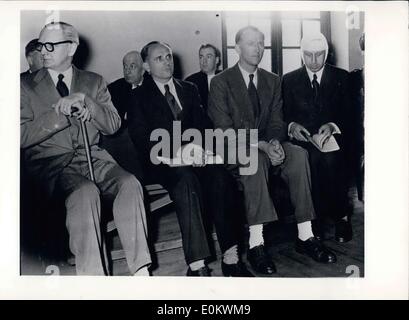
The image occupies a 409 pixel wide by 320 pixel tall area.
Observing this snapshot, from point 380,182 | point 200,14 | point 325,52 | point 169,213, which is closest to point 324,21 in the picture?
point 325,52

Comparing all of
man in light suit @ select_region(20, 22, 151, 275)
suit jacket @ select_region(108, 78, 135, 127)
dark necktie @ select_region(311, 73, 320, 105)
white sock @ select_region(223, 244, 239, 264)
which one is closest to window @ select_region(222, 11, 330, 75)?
dark necktie @ select_region(311, 73, 320, 105)

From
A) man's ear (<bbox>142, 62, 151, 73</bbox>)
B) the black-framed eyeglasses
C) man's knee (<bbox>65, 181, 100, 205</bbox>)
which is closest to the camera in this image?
man's knee (<bbox>65, 181, 100, 205</bbox>)

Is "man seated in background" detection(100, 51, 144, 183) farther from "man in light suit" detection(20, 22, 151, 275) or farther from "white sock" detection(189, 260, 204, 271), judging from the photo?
"white sock" detection(189, 260, 204, 271)

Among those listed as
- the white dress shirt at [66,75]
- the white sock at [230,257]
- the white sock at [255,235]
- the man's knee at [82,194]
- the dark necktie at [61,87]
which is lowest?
the white sock at [230,257]

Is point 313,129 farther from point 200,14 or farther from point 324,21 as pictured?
point 200,14

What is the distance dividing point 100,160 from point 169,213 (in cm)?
37

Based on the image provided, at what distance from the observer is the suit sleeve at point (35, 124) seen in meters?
1.92

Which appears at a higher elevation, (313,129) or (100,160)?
(313,129)

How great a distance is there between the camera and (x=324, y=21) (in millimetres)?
2014

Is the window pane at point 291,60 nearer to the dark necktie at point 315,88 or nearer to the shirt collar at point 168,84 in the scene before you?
the dark necktie at point 315,88

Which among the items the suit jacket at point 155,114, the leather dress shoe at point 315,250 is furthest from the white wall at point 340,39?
the leather dress shoe at point 315,250

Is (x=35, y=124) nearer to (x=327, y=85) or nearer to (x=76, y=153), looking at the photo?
(x=76, y=153)

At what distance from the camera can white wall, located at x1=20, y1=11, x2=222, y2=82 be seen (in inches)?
76.9

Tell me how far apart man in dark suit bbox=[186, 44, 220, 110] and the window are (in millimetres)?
46
